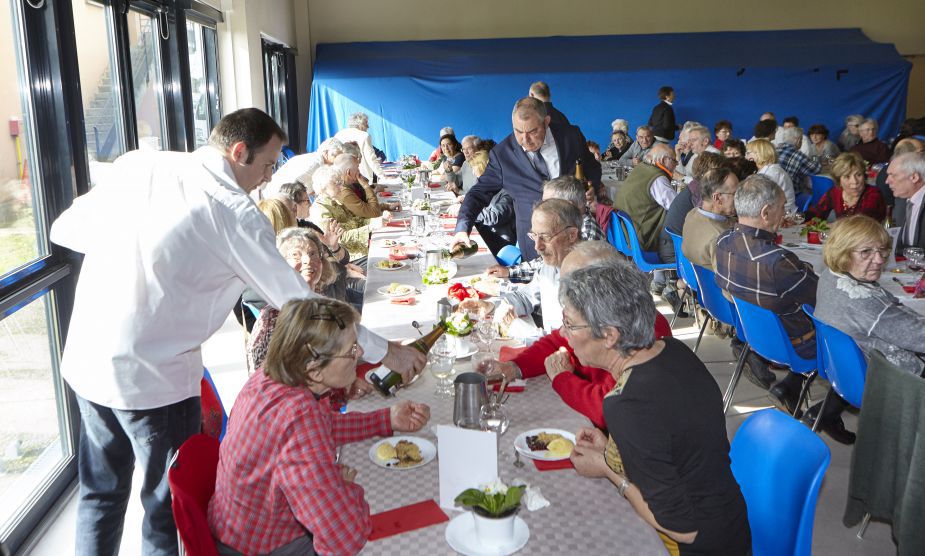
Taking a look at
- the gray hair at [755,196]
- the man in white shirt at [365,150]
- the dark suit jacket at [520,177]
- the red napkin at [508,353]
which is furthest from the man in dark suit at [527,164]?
the man in white shirt at [365,150]

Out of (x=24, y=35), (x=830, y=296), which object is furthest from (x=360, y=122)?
(x=830, y=296)

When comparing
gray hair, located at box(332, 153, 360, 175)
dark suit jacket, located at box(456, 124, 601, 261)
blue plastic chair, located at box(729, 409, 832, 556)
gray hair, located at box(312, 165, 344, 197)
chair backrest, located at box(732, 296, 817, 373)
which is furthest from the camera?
gray hair, located at box(332, 153, 360, 175)

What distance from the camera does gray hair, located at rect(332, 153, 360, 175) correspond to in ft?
18.4

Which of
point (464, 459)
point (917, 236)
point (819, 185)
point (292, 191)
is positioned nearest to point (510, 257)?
point (292, 191)

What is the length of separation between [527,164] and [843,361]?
2.19m

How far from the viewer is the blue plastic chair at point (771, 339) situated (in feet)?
11.9

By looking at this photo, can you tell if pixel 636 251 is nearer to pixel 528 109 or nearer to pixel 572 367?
pixel 528 109

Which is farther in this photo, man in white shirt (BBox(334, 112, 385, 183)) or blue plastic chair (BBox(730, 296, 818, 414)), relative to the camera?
man in white shirt (BBox(334, 112, 385, 183))

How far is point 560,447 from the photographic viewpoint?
206 cm

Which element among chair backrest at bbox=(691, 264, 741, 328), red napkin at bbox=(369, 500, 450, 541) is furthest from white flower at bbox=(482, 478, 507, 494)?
chair backrest at bbox=(691, 264, 741, 328)

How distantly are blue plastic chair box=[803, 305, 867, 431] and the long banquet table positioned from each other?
50.9 inches

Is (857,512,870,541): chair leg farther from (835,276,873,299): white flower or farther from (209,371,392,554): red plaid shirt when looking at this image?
(209,371,392,554): red plaid shirt

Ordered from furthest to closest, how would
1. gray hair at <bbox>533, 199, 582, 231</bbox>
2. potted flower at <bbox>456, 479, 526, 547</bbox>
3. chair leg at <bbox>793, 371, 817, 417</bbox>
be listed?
chair leg at <bbox>793, 371, 817, 417</bbox>, gray hair at <bbox>533, 199, 582, 231</bbox>, potted flower at <bbox>456, 479, 526, 547</bbox>

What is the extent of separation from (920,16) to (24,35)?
657 inches
